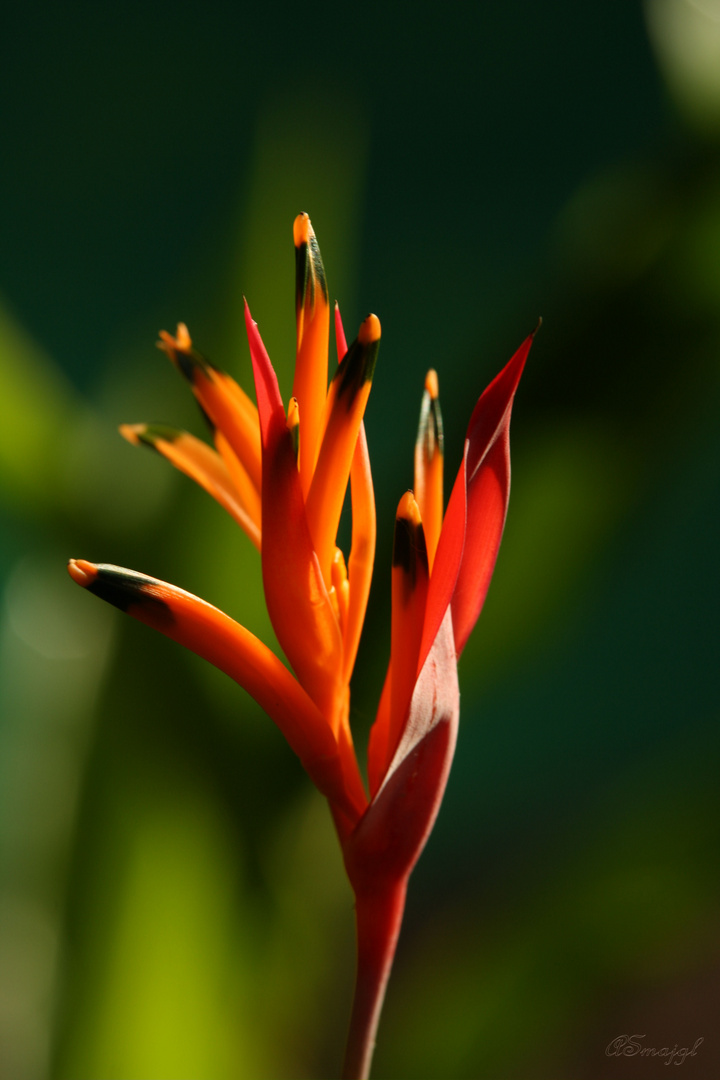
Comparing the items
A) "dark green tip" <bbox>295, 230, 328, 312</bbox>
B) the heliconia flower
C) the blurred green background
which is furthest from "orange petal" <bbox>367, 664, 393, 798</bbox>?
the blurred green background

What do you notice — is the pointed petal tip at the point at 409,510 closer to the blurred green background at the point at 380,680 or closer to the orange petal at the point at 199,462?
the orange petal at the point at 199,462

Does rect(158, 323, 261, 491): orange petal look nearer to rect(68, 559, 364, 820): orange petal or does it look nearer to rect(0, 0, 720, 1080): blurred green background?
rect(68, 559, 364, 820): orange petal

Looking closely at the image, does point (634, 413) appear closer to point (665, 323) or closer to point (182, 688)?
point (665, 323)

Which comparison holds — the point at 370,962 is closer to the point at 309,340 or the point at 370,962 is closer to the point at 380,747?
the point at 380,747

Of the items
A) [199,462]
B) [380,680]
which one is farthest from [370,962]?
[380,680]

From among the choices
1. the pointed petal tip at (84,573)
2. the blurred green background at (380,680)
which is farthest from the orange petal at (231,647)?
the blurred green background at (380,680)

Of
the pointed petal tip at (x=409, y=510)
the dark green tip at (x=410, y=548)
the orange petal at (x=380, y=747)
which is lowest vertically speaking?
the orange petal at (x=380, y=747)

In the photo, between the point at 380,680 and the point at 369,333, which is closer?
the point at 369,333
